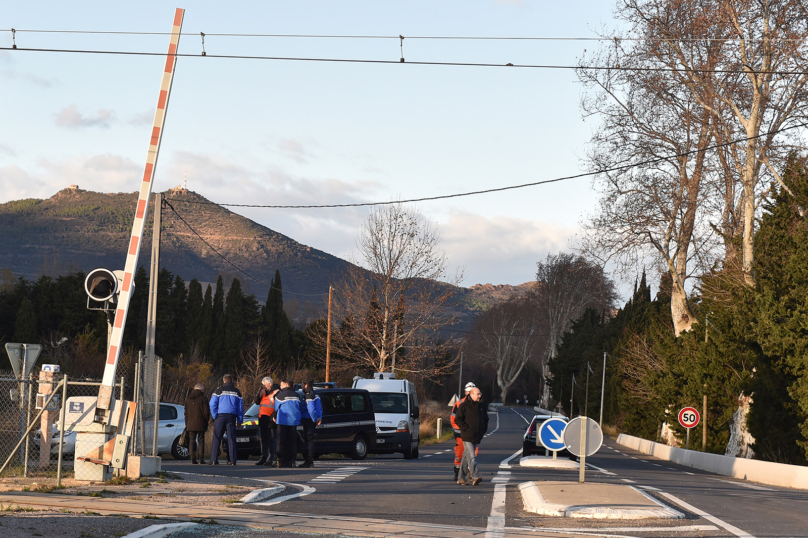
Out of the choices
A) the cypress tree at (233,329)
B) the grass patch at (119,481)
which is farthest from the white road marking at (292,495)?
the cypress tree at (233,329)

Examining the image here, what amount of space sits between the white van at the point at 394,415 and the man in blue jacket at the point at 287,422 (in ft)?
22.5

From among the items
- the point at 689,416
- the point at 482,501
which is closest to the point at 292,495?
the point at 482,501

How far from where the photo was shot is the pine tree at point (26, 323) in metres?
54.6

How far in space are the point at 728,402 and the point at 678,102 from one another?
1227 centimetres

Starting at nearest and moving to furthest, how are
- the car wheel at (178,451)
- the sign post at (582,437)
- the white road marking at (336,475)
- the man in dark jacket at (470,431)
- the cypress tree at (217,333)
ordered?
the sign post at (582,437) < the man in dark jacket at (470,431) < the white road marking at (336,475) < the car wheel at (178,451) < the cypress tree at (217,333)

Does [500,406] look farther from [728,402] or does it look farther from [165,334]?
[728,402]

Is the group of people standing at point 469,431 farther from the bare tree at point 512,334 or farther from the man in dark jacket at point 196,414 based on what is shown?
the bare tree at point 512,334

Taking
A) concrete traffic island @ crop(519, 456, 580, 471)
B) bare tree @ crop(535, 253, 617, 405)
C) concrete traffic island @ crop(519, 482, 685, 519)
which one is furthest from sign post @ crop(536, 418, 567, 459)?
bare tree @ crop(535, 253, 617, 405)

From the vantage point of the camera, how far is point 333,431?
23734 millimetres

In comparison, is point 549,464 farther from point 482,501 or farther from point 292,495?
point 292,495

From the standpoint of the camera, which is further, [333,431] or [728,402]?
[728,402]

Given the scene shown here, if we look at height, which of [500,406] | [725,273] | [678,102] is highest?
[678,102]

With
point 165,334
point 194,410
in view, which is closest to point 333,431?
point 194,410

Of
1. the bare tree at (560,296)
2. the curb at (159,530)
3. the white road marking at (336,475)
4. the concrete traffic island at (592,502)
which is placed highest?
the bare tree at (560,296)
